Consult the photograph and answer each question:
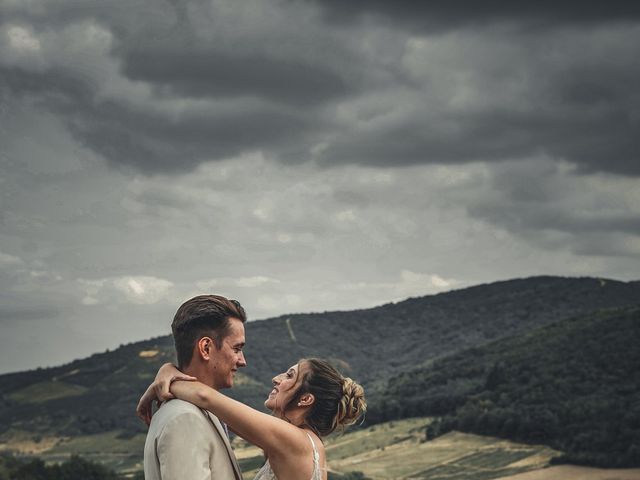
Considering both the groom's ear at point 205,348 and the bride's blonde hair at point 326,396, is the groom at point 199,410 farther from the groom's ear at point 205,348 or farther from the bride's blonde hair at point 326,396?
the bride's blonde hair at point 326,396

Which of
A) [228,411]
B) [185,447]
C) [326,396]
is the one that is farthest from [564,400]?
[185,447]

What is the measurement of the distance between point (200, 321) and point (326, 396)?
5.26 feet

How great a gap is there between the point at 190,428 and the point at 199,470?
0.88 feet

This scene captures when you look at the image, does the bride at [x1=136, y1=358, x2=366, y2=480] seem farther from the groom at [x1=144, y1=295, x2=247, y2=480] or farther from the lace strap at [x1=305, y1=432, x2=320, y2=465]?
the groom at [x1=144, y1=295, x2=247, y2=480]

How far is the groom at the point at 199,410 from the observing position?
5207mm

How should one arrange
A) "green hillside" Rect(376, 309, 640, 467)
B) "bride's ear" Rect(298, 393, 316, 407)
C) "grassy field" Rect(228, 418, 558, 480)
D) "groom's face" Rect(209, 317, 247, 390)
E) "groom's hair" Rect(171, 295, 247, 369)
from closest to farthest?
"groom's hair" Rect(171, 295, 247, 369) < "groom's face" Rect(209, 317, 247, 390) < "bride's ear" Rect(298, 393, 316, 407) < "grassy field" Rect(228, 418, 558, 480) < "green hillside" Rect(376, 309, 640, 467)

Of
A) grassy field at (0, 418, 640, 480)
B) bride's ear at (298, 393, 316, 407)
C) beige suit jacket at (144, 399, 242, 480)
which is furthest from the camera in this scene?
grassy field at (0, 418, 640, 480)

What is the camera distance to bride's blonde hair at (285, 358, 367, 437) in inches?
270

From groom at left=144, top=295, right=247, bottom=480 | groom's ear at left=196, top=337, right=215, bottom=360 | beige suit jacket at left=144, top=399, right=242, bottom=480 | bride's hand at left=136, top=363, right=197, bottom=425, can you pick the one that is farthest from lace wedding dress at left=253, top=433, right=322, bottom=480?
groom's ear at left=196, top=337, right=215, bottom=360

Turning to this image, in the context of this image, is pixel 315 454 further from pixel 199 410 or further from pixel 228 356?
pixel 199 410

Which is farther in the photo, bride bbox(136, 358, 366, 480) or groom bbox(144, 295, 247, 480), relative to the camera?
bride bbox(136, 358, 366, 480)

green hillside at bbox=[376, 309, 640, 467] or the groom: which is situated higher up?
the groom

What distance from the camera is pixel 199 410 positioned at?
18.1 ft

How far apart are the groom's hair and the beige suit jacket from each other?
449 mm
